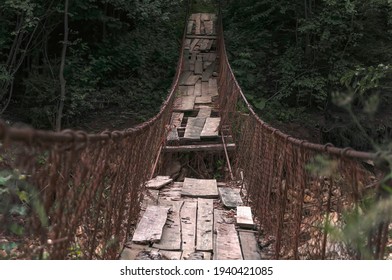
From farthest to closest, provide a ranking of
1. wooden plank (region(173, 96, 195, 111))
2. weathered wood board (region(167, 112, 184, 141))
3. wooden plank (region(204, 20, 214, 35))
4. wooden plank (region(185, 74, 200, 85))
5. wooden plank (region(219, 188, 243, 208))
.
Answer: wooden plank (region(204, 20, 214, 35)), wooden plank (region(185, 74, 200, 85)), wooden plank (region(173, 96, 195, 111)), weathered wood board (region(167, 112, 184, 141)), wooden plank (region(219, 188, 243, 208))

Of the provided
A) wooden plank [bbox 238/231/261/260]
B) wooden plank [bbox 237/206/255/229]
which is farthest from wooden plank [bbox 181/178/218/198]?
wooden plank [bbox 238/231/261/260]

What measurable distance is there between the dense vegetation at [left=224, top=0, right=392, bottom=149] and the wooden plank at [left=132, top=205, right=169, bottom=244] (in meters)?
5.64

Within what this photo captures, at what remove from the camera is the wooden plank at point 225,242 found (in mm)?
2692

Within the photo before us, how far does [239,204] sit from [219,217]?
41 centimetres

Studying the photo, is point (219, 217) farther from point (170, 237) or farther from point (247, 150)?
point (247, 150)

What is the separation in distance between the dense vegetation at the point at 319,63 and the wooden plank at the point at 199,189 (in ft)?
14.5

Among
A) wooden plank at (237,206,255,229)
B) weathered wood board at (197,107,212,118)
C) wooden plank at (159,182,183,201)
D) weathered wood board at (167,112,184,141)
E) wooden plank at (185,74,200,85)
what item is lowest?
wooden plank at (159,182,183,201)

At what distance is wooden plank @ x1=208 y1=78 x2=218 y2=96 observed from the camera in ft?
28.0

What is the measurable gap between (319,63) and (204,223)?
6.81 m

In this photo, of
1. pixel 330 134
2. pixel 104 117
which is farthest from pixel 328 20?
pixel 104 117

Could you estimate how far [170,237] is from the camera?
116 inches

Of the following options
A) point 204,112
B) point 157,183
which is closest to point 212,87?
point 204,112

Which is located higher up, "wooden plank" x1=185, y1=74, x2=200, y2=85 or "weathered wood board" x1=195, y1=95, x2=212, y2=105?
"wooden plank" x1=185, y1=74, x2=200, y2=85

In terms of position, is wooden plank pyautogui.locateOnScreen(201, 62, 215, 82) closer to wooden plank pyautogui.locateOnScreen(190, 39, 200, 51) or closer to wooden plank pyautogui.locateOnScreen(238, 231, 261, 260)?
wooden plank pyautogui.locateOnScreen(190, 39, 200, 51)
